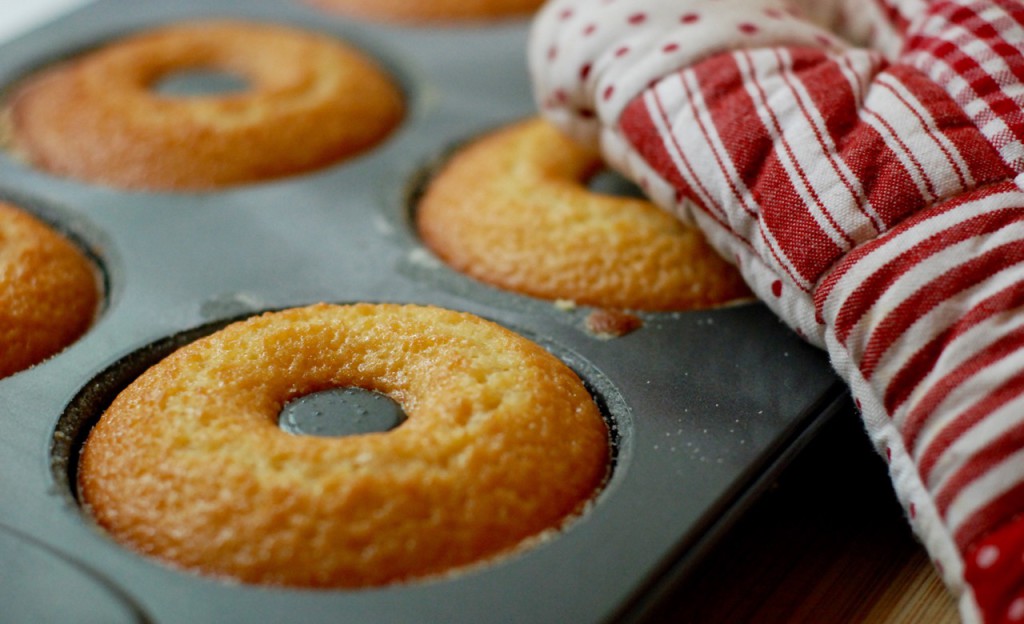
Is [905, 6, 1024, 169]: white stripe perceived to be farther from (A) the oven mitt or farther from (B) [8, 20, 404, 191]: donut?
(B) [8, 20, 404, 191]: donut

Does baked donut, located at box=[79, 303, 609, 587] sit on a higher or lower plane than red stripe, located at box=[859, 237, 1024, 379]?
lower

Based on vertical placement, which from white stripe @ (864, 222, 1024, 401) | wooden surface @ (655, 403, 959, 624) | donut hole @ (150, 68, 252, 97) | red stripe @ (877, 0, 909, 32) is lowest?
wooden surface @ (655, 403, 959, 624)

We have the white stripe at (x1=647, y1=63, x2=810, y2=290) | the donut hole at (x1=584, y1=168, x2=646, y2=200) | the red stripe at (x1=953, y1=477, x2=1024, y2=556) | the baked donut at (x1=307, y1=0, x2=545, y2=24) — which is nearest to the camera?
the red stripe at (x1=953, y1=477, x2=1024, y2=556)

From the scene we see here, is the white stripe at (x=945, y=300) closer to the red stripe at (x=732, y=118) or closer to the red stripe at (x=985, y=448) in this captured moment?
the red stripe at (x=985, y=448)

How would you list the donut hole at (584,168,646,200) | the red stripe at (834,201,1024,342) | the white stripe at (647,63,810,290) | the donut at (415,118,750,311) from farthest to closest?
the donut hole at (584,168,646,200) → the donut at (415,118,750,311) → the white stripe at (647,63,810,290) → the red stripe at (834,201,1024,342)

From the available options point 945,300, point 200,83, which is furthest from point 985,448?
point 200,83

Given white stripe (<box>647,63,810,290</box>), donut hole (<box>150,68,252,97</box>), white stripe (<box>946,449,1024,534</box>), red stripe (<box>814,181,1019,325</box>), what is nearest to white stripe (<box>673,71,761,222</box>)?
white stripe (<box>647,63,810,290</box>)

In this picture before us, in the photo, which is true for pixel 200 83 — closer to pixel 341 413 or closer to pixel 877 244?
pixel 341 413
